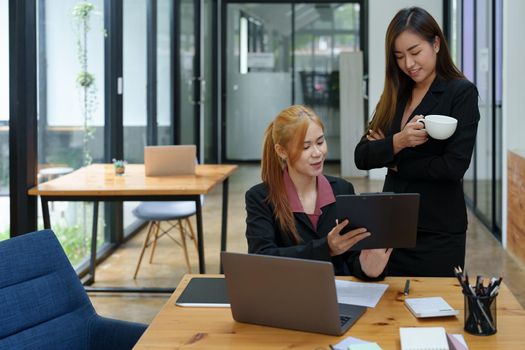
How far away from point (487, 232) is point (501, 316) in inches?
197

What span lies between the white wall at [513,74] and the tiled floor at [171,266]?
0.85m

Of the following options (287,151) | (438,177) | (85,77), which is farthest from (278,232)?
(85,77)

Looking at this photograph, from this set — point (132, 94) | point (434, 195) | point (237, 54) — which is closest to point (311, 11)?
point (237, 54)

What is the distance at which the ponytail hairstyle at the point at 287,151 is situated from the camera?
2.48m

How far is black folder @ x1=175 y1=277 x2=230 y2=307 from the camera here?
85.6 inches

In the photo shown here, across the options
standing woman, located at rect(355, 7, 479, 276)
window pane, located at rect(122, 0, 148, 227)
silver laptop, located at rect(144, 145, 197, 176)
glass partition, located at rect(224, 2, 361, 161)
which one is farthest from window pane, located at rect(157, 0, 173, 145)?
standing woman, located at rect(355, 7, 479, 276)

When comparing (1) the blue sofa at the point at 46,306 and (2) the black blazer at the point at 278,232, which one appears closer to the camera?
(1) the blue sofa at the point at 46,306

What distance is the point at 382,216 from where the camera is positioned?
2164 millimetres

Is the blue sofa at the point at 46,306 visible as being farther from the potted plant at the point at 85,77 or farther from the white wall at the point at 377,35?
the white wall at the point at 377,35

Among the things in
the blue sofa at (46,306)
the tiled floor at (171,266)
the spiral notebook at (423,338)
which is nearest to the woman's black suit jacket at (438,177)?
the spiral notebook at (423,338)

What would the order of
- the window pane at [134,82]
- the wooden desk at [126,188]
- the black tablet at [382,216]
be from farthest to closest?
the window pane at [134,82]
the wooden desk at [126,188]
the black tablet at [382,216]

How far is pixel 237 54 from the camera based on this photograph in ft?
39.8

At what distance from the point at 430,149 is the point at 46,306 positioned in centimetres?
133

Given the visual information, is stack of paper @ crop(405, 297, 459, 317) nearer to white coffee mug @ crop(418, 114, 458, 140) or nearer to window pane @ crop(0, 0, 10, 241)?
white coffee mug @ crop(418, 114, 458, 140)
